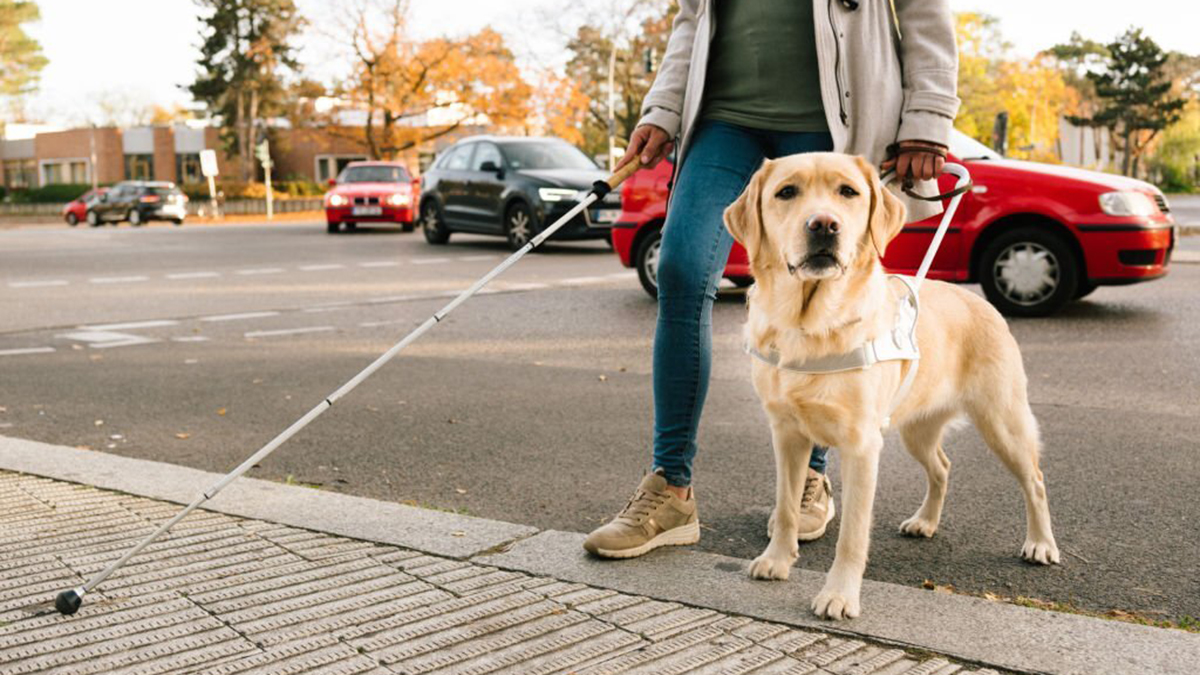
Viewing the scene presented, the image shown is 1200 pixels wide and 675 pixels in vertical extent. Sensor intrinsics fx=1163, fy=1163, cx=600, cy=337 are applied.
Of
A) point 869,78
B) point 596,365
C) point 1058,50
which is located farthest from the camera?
point 1058,50

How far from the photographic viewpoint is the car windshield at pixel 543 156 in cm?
1853

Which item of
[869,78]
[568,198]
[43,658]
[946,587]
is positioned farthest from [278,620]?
[568,198]

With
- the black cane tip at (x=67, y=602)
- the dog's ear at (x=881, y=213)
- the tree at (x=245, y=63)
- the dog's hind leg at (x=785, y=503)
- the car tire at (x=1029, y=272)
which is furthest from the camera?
the tree at (x=245, y=63)

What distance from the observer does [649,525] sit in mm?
3434

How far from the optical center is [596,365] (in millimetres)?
7539

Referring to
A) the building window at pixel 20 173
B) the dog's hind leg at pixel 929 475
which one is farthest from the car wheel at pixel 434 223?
the building window at pixel 20 173

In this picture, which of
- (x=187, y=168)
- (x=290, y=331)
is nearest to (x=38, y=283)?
(x=290, y=331)

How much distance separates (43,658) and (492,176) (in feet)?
53.2

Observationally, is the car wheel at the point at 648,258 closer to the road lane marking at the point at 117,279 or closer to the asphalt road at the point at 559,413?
the asphalt road at the point at 559,413

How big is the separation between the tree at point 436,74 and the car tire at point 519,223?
3076 cm

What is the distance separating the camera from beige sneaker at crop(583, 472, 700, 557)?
11.0 ft

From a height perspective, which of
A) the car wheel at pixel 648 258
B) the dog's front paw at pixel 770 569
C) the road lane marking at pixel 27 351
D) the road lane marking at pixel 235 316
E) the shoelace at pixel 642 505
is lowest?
the road lane marking at pixel 27 351

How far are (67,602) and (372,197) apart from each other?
23387 millimetres

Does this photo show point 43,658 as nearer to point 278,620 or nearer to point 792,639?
point 278,620
